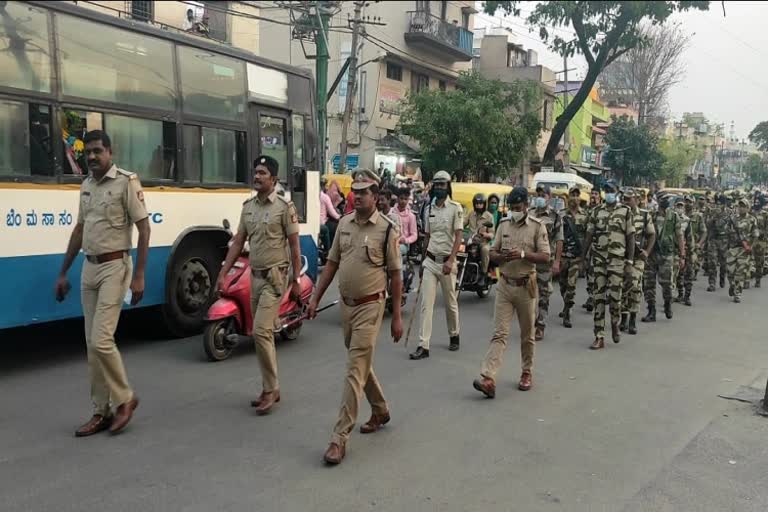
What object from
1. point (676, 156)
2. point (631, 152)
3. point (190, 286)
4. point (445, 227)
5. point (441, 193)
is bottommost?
point (190, 286)

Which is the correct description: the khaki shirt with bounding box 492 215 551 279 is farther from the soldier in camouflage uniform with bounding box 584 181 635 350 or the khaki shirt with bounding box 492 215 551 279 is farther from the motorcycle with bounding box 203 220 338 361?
the soldier in camouflage uniform with bounding box 584 181 635 350

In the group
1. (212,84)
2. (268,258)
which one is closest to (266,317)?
(268,258)

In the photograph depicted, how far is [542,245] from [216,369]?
10.1ft

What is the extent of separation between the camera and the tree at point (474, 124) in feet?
73.5

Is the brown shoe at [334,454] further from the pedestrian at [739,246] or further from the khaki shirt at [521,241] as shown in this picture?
the pedestrian at [739,246]

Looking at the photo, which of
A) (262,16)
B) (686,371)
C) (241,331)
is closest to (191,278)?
(241,331)

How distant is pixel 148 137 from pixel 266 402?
3152mm

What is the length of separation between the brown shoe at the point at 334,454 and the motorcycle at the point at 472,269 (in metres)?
6.06

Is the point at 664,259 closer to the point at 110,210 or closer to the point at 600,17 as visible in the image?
the point at 110,210

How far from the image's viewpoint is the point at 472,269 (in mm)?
10750

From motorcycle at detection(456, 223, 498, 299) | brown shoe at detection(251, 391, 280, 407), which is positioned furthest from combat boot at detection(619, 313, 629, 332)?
brown shoe at detection(251, 391, 280, 407)

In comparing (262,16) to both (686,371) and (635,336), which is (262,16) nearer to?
(686,371)

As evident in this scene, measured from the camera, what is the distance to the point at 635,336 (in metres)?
8.65

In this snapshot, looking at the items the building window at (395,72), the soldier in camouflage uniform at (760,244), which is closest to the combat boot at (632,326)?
the soldier in camouflage uniform at (760,244)
